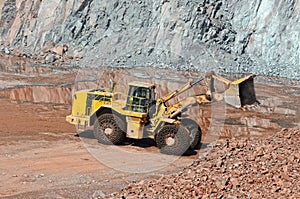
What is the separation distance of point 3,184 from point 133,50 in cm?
2203

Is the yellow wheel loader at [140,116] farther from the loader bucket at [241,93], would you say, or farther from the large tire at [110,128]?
the loader bucket at [241,93]

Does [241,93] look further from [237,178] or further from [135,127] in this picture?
[237,178]

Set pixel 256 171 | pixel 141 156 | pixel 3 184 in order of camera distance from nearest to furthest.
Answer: pixel 256 171, pixel 3 184, pixel 141 156

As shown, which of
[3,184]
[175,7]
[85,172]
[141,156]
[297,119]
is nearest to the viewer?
[3,184]

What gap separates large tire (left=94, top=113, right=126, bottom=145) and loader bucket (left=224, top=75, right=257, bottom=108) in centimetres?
468

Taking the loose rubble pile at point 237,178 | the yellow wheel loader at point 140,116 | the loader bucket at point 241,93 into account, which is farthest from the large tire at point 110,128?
the loader bucket at point 241,93

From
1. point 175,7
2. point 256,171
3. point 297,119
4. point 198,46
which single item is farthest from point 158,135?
point 175,7

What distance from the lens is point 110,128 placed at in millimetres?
11742

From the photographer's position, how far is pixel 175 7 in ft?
103

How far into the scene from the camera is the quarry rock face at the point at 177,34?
91.4 ft

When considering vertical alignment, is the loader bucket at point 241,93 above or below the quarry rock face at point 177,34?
below

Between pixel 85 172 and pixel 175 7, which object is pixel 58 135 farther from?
pixel 175 7

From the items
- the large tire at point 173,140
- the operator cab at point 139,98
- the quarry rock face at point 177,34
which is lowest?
the large tire at point 173,140

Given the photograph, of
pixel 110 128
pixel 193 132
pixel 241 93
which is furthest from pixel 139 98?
pixel 241 93
